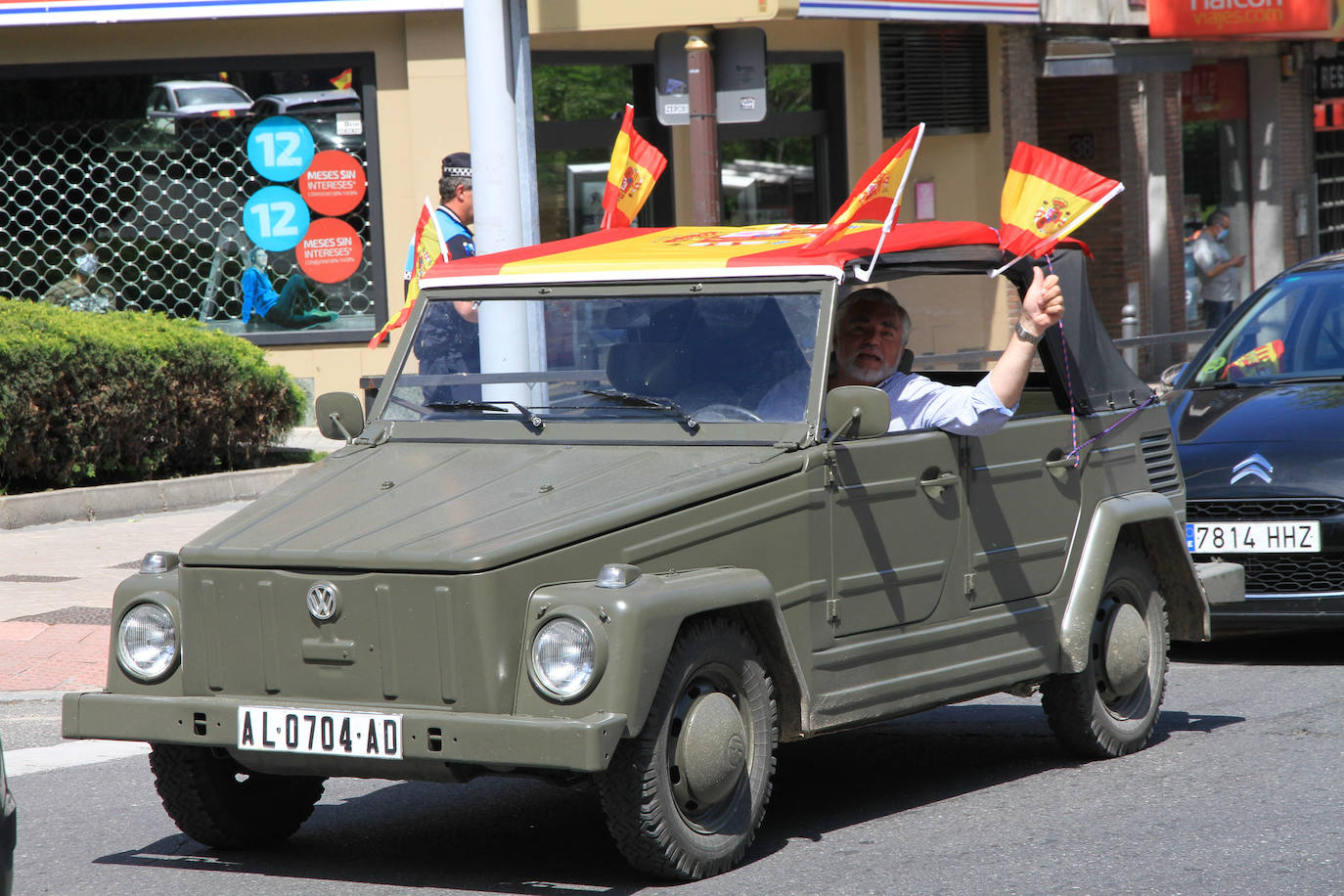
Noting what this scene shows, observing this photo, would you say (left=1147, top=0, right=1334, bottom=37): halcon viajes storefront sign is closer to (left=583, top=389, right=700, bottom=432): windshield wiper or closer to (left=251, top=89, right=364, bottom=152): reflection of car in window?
(left=251, top=89, right=364, bottom=152): reflection of car in window

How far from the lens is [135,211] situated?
16594 mm

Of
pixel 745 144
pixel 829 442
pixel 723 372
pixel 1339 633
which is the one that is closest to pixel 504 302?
pixel 723 372

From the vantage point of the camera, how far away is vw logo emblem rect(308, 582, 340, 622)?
500 cm

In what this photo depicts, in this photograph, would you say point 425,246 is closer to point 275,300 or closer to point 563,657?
point 563,657

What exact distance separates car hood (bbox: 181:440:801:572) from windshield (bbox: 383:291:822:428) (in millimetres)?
201

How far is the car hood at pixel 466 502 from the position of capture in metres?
4.97

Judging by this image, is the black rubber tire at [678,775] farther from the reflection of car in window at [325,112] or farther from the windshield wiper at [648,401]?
the reflection of car in window at [325,112]

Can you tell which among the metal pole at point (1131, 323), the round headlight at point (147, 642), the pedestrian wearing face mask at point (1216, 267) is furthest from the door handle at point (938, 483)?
the pedestrian wearing face mask at point (1216, 267)

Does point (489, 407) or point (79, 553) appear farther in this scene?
point (79, 553)

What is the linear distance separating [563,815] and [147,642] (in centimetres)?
147

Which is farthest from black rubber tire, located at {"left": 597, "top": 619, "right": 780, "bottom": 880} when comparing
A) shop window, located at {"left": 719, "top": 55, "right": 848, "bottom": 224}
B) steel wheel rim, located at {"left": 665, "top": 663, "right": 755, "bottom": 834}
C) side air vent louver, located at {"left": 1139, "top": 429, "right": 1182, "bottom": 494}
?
shop window, located at {"left": 719, "top": 55, "right": 848, "bottom": 224}

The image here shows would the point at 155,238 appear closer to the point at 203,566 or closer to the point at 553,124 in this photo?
the point at 553,124

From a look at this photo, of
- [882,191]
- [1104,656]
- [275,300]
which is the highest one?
[882,191]

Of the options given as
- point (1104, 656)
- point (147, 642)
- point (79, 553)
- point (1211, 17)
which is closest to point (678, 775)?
point (147, 642)
